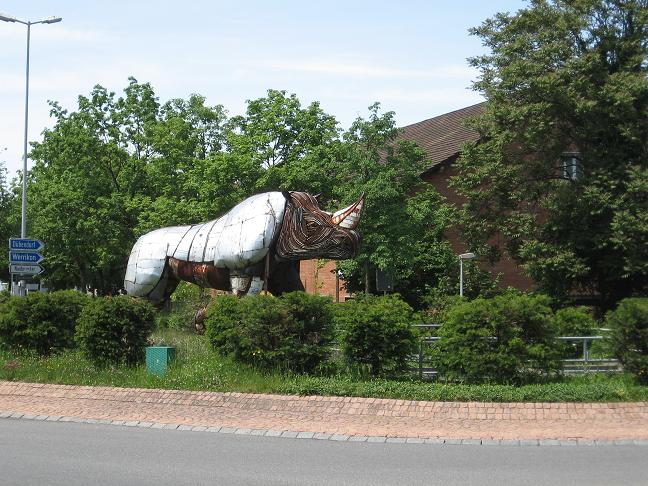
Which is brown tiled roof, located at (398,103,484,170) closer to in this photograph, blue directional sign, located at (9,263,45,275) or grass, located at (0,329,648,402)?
blue directional sign, located at (9,263,45,275)

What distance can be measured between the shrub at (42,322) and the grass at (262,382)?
1.10ft

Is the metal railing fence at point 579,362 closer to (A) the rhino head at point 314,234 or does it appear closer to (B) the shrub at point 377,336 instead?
(B) the shrub at point 377,336

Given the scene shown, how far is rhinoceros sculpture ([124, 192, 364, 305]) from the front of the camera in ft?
59.6

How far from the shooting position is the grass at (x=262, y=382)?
13.1 metres

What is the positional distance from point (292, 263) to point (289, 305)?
4125 mm

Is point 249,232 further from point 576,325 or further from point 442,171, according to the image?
point 442,171

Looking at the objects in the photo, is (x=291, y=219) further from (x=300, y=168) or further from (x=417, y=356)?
(x=300, y=168)

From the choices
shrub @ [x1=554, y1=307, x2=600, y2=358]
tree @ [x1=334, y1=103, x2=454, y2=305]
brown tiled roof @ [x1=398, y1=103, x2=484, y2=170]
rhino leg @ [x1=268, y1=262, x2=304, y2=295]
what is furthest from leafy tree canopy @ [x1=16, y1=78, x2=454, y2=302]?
shrub @ [x1=554, y1=307, x2=600, y2=358]

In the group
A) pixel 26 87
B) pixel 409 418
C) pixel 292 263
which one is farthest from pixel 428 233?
pixel 409 418

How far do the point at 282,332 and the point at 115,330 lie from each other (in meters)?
3.86

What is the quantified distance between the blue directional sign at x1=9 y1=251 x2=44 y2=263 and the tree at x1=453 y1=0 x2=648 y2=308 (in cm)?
1338

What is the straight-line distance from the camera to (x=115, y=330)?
1673 centimetres

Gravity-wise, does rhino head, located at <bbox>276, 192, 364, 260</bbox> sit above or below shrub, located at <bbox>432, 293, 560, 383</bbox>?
above

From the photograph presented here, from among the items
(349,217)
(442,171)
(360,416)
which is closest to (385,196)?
(349,217)
